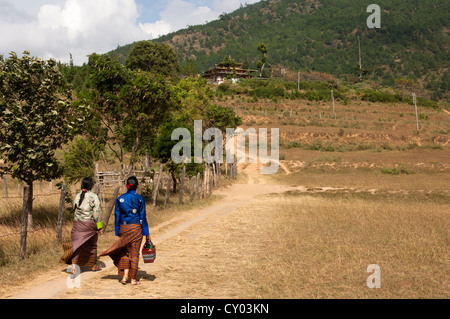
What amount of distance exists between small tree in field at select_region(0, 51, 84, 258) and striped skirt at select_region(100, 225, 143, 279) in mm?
4394

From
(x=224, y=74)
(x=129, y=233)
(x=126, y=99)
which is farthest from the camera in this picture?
(x=224, y=74)

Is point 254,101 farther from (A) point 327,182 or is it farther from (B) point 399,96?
(A) point 327,182

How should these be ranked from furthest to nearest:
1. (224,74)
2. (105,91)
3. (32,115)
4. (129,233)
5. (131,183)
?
(224,74) < (105,91) < (32,115) < (131,183) < (129,233)

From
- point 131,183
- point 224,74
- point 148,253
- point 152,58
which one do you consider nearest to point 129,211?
point 131,183

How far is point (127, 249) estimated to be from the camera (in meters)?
8.02

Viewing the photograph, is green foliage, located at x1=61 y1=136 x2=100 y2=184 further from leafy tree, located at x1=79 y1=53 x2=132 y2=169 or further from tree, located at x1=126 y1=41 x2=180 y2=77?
tree, located at x1=126 y1=41 x2=180 y2=77

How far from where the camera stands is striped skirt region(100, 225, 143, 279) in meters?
7.90

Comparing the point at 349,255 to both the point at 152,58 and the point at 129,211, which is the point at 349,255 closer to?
the point at 129,211

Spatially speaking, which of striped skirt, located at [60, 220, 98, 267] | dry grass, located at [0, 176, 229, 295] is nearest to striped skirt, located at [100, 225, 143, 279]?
striped skirt, located at [60, 220, 98, 267]

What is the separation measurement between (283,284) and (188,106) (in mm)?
29509

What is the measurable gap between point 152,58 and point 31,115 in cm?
7877

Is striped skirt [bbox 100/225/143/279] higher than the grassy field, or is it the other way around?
striped skirt [bbox 100/225/143/279]

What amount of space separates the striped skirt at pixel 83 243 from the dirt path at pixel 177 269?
314 mm
